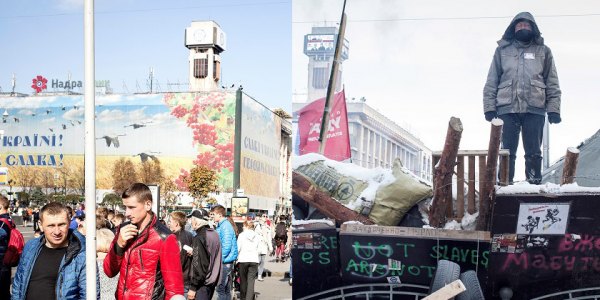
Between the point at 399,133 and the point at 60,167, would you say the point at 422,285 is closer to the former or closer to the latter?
the point at 399,133

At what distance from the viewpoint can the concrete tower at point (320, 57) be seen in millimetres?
5156

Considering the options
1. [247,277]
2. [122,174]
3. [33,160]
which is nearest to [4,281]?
[247,277]

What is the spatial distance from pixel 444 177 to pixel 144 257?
5.74 feet

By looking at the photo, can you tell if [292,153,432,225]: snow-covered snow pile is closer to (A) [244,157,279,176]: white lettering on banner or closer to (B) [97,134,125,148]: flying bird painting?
(A) [244,157,279,176]: white lettering on banner

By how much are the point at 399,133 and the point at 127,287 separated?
183 centimetres

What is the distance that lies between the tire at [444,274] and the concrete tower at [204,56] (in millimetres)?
119210

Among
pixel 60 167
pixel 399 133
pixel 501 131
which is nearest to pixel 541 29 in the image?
pixel 501 131

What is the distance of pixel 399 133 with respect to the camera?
5.21 m

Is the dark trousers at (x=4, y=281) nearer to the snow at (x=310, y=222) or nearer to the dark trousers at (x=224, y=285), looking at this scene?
the snow at (x=310, y=222)

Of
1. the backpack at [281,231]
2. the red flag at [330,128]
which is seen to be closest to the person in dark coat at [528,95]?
the red flag at [330,128]

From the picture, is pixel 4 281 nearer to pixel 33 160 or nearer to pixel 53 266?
pixel 53 266

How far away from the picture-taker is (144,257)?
482 cm

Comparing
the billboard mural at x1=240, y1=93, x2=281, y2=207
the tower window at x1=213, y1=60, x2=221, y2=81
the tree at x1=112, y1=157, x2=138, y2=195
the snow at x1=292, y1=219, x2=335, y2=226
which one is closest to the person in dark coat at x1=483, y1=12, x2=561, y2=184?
the snow at x1=292, y1=219, x2=335, y2=226

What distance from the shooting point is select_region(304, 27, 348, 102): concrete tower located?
5.16m
